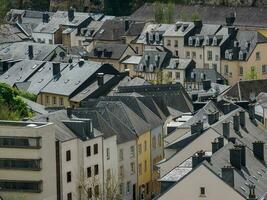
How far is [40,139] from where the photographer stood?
213ft

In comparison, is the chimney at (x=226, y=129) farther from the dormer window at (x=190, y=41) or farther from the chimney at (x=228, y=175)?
the dormer window at (x=190, y=41)

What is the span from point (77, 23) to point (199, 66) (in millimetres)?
25606

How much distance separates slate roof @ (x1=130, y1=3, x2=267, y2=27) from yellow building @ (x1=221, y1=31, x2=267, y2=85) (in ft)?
42.8

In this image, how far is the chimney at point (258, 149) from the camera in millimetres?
64000

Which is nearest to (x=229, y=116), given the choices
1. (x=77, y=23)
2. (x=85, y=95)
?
(x=85, y=95)

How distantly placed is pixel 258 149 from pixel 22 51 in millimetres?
56052

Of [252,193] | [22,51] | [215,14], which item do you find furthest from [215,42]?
[252,193]

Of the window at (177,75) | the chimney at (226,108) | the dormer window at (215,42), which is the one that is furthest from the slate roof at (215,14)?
the chimney at (226,108)

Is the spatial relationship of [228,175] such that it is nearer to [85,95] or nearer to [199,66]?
[85,95]

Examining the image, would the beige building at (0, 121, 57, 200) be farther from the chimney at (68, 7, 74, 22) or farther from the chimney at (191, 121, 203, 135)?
the chimney at (68, 7, 74, 22)

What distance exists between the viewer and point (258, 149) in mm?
64312

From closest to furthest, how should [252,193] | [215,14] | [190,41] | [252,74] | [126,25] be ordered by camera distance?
[252,193]
[252,74]
[190,41]
[126,25]
[215,14]

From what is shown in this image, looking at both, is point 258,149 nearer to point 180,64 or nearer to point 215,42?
point 180,64

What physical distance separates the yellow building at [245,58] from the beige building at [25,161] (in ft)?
173
